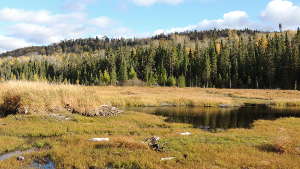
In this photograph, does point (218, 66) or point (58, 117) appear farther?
point (218, 66)

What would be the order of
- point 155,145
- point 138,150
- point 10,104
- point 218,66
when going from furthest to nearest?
point 218,66 < point 10,104 < point 155,145 < point 138,150

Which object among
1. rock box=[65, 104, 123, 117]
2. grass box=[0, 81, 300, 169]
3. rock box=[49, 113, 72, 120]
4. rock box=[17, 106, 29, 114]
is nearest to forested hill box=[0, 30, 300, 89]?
rock box=[65, 104, 123, 117]

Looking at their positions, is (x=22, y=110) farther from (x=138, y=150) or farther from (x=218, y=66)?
(x=218, y=66)

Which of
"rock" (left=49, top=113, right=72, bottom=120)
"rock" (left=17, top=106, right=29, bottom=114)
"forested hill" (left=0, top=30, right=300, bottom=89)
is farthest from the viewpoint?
"forested hill" (left=0, top=30, right=300, bottom=89)

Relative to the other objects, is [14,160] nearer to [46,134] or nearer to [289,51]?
[46,134]

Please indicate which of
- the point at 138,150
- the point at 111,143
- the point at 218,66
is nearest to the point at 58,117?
the point at 111,143

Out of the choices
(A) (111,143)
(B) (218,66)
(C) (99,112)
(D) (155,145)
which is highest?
(B) (218,66)

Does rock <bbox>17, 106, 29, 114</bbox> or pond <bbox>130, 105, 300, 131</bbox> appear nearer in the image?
rock <bbox>17, 106, 29, 114</bbox>

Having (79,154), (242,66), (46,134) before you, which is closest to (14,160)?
(79,154)

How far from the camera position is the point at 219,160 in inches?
469

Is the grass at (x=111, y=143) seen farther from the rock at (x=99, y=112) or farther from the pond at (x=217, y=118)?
the pond at (x=217, y=118)

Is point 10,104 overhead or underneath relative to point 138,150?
overhead

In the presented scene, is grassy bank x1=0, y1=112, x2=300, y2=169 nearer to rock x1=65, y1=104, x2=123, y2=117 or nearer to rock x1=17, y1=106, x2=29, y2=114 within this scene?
rock x1=17, y1=106, x2=29, y2=114

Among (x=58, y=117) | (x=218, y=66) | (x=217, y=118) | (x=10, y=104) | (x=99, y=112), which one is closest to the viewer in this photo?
(x=58, y=117)
